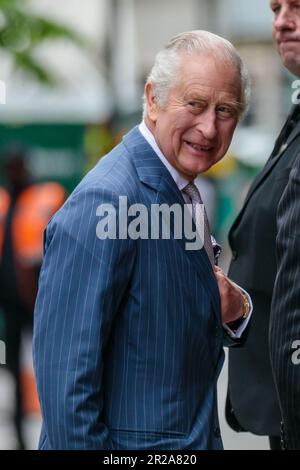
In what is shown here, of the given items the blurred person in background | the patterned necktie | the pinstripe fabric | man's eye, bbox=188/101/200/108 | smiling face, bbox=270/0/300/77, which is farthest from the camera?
the blurred person in background

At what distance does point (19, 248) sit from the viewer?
27.5ft

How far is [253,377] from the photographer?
3.92 m

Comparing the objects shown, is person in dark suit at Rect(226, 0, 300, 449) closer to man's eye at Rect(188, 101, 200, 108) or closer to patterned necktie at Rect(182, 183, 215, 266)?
A: patterned necktie at Rect(182, 183, 215, 266)

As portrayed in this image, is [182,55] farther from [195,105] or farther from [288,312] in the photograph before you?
[288,312]

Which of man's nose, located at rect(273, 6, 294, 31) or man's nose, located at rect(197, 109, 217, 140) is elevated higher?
man's nose, located at rect(273, 6, 294, 31)

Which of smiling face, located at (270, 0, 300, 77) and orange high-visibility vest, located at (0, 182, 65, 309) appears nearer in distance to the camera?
smiling face, located at (270, 0, 300, 77)

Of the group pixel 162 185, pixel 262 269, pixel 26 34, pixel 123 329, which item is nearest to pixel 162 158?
pixel 162 185

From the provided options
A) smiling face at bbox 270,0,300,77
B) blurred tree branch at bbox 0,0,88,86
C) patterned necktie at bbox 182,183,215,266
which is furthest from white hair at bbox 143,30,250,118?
blurred tree branch at bbox 0,0,88,86

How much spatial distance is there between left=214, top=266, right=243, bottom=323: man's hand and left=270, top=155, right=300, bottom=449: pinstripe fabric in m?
0.17

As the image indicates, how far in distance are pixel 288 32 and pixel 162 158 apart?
0.81 meters

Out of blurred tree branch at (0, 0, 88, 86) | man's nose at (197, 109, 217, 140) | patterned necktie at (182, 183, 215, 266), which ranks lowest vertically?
blurred tree branch at (0, 0, 88, 86)

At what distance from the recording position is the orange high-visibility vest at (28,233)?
8336 millimetres

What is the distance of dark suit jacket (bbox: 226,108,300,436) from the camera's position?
3.83 m
